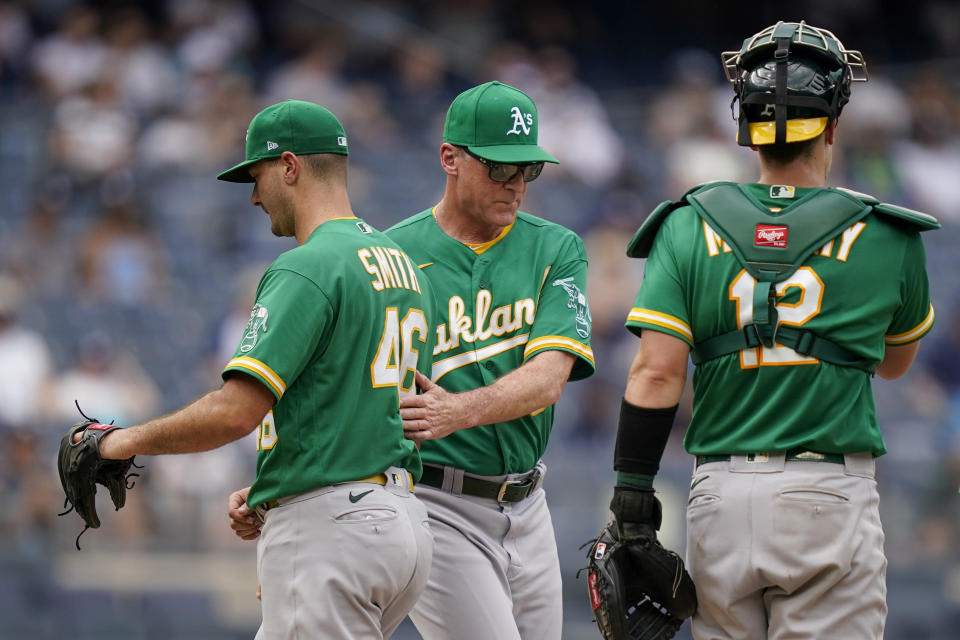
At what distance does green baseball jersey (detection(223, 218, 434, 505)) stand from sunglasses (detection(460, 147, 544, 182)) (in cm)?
71

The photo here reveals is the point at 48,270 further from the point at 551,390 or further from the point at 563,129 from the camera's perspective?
the point at 551,390

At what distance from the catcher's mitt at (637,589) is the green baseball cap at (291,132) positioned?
4.66 feet

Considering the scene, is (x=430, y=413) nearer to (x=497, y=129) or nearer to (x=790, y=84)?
(x=497, y=129)

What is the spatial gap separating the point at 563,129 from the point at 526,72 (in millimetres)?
986

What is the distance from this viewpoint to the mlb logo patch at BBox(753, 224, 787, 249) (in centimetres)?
367

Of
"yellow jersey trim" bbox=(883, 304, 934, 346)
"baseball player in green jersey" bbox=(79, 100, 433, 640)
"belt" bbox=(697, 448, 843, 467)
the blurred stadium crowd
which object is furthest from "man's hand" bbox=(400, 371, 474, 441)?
the blurred stadium crowd

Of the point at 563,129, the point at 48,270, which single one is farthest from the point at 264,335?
the point at 563,129

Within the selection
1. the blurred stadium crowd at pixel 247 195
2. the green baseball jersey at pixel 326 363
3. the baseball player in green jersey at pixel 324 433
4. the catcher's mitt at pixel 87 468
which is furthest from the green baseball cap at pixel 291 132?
the blurred stadium crowd at pixel 247 195

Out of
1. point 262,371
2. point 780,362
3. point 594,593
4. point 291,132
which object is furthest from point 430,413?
point 780,362

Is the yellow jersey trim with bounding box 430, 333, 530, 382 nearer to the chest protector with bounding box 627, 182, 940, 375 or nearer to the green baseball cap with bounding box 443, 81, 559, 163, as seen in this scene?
the green baseball cap with bounding box 443, 81, 559, 163

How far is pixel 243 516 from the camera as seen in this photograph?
3869 millimetres

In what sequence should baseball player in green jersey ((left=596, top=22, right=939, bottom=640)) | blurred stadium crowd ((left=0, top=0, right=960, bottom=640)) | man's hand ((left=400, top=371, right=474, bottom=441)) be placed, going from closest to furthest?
baseball player in green jersey ((left=596, top=22, right=939, bottom=640)) → man's hand ((left=400, top=371, right=474, bottom=441)) → blurred stadium crowd ((left=0, top=0, right=960, bottom=640))

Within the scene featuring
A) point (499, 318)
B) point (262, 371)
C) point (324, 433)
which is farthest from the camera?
point (499, 318)

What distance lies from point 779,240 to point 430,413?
112 cm
